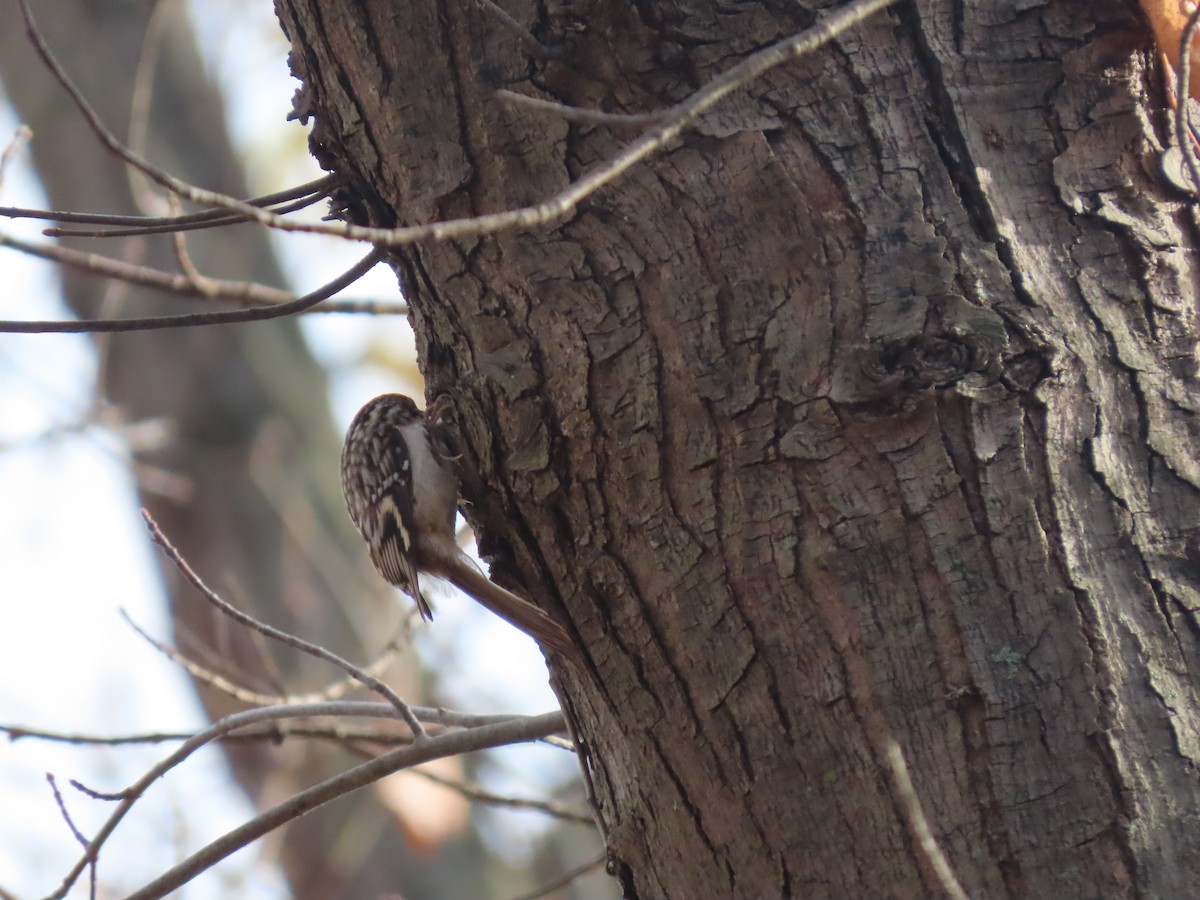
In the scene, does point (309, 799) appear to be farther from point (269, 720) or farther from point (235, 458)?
point (235, 458)

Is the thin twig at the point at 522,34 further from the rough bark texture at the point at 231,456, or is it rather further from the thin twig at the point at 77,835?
the rough bark texture at the point at 231,456

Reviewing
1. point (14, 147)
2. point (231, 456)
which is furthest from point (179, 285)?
point (231, 456)

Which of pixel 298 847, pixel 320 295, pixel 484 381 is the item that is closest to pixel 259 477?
pixel 298 847

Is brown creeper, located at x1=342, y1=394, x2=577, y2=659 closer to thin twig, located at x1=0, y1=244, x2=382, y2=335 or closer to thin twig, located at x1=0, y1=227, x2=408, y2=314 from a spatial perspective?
thin twig, located at x1=0, y1=227, x2=408, y2=314

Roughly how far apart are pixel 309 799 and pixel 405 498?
5.73ft

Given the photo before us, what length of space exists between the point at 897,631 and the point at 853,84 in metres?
0.81

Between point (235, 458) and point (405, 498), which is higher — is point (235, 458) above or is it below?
above

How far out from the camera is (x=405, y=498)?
12.1 ft

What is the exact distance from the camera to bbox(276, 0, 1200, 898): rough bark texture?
1.59 m

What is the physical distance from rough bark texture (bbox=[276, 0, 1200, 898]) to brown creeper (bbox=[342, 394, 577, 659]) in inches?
47.2

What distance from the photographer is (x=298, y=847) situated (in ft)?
21.0

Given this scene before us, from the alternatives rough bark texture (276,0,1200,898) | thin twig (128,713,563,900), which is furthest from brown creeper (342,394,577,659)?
rough bark texture (276,0,1200,898)

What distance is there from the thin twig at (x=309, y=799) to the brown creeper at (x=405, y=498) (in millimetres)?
983

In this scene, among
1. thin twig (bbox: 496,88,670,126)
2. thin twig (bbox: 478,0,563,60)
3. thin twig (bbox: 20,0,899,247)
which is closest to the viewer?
thin twig (bbox: 20,0,899,247)
